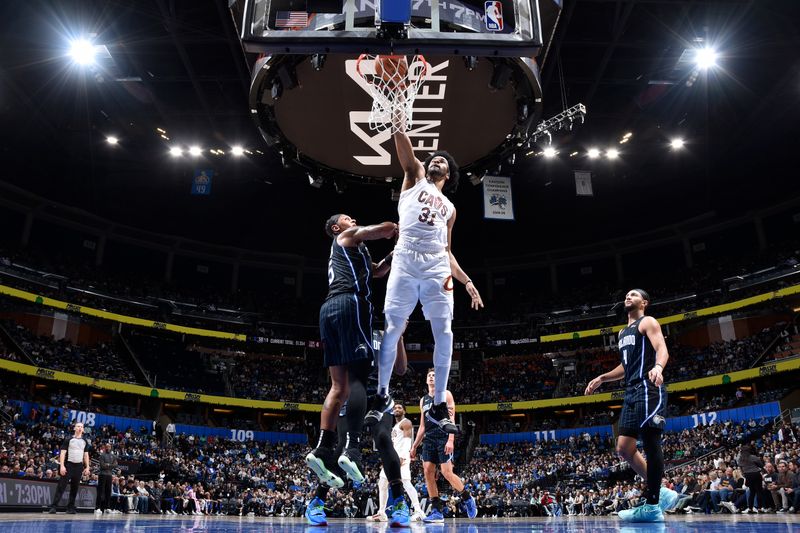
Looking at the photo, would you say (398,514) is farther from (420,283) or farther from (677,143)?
(677,143)

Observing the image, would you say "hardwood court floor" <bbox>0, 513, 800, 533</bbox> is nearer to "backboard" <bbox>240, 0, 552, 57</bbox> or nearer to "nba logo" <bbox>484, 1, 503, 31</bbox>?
"backboard" <bbox>240, 0, 552, 57</bbox>

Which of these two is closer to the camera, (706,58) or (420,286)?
(420,286)

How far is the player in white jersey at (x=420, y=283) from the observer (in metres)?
4.58

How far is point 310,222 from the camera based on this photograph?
3244 cm

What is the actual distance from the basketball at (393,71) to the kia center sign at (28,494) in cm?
1017

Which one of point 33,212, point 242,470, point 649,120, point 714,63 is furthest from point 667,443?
point 33,212

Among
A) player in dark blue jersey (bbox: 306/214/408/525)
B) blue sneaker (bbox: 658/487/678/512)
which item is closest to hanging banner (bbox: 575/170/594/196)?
blue sneaker (bbox: 658/487/678/512)

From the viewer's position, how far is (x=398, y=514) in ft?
14.6

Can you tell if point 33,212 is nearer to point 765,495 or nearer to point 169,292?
point 169,292

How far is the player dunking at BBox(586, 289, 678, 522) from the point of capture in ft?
17.5

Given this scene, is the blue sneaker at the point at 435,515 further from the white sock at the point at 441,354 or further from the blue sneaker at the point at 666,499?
the white sock at the point at 441,354

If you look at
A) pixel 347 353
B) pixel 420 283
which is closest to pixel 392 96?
pixel 420 283

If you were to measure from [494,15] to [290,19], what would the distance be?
2.40m

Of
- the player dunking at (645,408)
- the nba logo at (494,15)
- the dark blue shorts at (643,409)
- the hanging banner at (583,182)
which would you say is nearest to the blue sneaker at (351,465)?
the dark blue shorts at (643,409)
